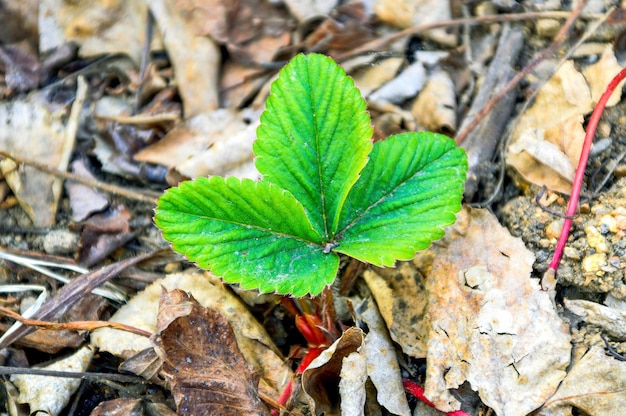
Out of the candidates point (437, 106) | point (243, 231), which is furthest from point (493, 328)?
point (437, 106)

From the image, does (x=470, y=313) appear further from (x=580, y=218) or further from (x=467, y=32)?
(x=467, y=32)

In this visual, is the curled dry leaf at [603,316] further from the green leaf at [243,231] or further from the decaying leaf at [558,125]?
the green leaf at [243,231]

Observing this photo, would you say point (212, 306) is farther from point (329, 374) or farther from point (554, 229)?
point (554, 229)

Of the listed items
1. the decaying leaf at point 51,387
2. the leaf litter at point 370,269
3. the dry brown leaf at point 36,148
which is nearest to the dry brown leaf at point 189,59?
the leaf litter at point 370,269

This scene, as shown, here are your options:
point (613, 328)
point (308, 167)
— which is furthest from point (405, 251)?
point (613, 328)

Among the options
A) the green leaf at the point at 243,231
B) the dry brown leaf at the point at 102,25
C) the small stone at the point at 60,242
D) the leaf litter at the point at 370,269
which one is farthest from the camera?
the dry brown leaf at the point at 102,25

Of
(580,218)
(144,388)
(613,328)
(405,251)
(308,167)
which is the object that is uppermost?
(308,167)
